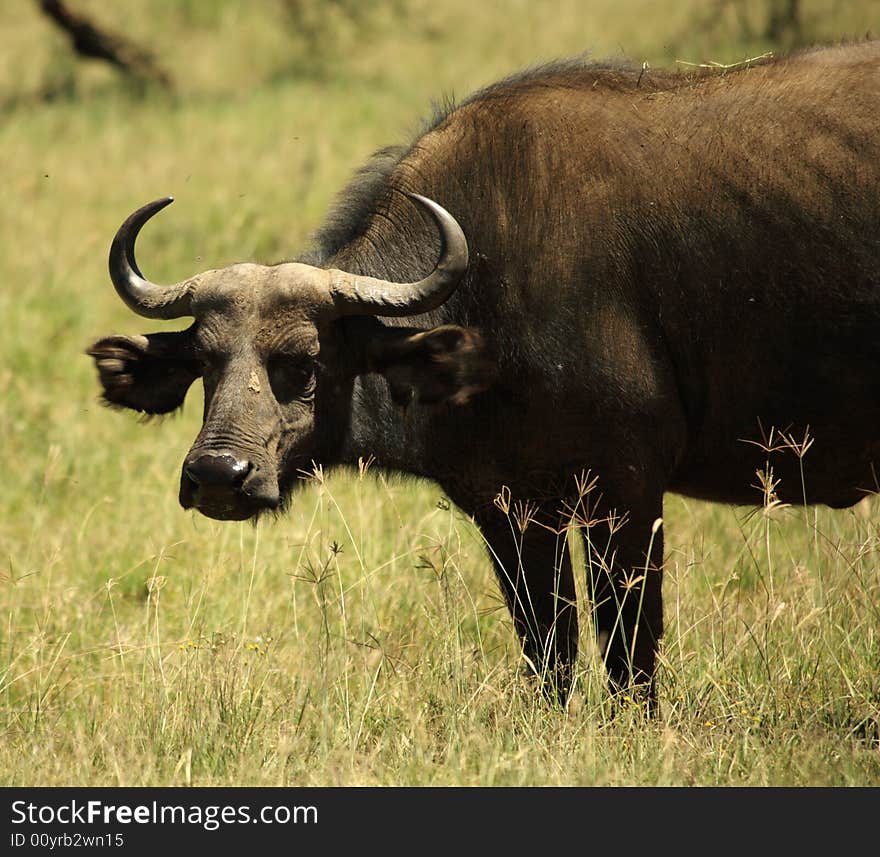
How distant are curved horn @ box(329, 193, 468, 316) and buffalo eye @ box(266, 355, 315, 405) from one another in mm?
260

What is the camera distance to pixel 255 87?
1712cm

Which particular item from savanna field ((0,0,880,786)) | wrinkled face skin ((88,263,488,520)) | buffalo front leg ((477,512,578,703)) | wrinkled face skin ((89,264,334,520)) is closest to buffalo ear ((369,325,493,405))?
wrinkled face skin ((88,263,488,520))

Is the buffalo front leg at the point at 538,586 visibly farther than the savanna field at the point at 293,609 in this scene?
Yes

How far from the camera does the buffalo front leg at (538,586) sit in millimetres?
5559

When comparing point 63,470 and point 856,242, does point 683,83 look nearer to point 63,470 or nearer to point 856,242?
point 856,242

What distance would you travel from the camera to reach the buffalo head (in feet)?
15.8

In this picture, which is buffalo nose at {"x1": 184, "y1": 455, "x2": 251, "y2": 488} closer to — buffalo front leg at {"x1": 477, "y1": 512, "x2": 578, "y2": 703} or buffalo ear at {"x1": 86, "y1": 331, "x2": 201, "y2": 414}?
buffalo ear at {"x1": 86, "y1": 331, "x2": 201, "y2": 414}

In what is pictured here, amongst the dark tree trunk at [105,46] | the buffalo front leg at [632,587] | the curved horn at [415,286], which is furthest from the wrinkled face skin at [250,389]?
the dark tree trunk at [105,46]

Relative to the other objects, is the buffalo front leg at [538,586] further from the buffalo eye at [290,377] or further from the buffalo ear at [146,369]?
the buffalo ear at [146,369]

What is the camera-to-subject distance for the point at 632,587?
523 cm

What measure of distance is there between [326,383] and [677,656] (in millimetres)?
1708

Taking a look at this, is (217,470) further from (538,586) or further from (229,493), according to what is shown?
(538,586)

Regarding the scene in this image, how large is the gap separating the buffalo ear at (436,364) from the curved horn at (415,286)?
11 centimetres

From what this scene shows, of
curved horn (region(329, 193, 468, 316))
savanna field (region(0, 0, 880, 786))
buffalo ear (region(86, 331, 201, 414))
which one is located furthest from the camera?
buffalo ear (region(86, 331, 201, 414))
